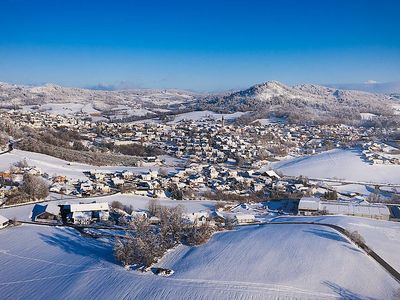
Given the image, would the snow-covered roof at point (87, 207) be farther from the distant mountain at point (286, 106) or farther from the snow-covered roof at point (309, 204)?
the distant mountain at point (286, 106)

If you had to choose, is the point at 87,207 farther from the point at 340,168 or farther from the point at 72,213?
the point at 340,168

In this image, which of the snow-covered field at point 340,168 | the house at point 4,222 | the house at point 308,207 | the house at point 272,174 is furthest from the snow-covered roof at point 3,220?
the snow-covered field at point 340,168

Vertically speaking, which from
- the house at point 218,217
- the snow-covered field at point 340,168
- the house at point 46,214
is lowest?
the snow-covered field at point 340,168

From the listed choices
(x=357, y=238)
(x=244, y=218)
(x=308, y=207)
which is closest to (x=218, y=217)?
(x=244, y=218)

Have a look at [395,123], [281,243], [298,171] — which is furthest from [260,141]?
[281,243]

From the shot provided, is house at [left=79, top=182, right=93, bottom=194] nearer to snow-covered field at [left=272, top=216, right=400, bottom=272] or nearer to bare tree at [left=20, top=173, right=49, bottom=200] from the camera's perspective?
bare tree at [left=20, top=173, right=49, bottom=200]

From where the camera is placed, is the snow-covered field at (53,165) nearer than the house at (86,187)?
No

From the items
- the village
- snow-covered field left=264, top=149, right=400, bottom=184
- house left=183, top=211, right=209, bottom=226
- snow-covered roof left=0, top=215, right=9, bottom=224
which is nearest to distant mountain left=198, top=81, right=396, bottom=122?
the village
